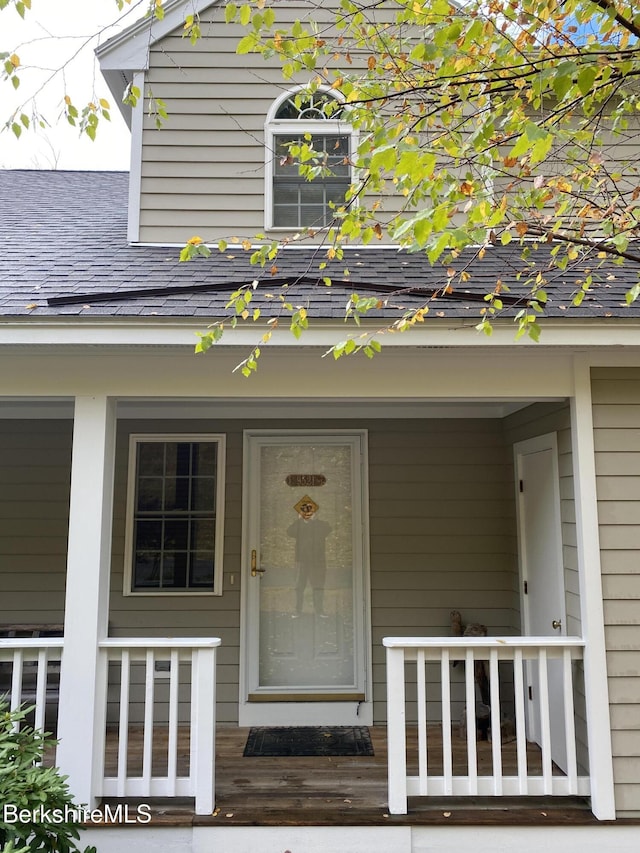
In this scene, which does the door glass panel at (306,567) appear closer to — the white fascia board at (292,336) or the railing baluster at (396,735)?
the railing baluster at (396,735)

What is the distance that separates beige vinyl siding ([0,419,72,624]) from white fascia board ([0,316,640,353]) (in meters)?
2.02

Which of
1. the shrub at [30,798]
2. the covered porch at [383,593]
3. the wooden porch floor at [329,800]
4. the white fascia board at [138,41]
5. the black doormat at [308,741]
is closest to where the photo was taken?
the shrub at [30,798]

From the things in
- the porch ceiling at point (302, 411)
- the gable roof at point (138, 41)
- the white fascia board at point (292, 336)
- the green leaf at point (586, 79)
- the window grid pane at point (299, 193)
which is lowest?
the porch ceiling at point (302, 411)

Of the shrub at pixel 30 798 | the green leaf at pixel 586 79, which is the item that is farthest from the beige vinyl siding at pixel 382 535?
the green leaf at pixel 586 79

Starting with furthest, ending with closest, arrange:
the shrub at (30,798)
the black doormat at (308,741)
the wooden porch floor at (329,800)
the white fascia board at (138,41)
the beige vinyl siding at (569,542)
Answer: the white fascia board at (138,41)
the black doormat at (308,741)
the beige vinyl siding at (569,542)
the wooden porch floor at (329,800)
the shrub at (30,798)

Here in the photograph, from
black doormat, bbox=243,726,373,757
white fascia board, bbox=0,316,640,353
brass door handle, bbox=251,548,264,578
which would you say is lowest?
black doormat, bbox=243,726,373,757

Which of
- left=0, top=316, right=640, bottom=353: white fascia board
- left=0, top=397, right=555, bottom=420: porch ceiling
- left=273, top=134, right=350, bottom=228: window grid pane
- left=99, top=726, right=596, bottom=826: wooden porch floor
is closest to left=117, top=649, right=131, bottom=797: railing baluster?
left=99, top=726, right=596, bottom=826: wooden porch floor

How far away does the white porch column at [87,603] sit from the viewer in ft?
10.4

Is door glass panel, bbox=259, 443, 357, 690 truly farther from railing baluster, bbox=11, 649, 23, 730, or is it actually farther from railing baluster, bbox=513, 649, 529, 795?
railing baluster, bbox=11, 649, 23, 730

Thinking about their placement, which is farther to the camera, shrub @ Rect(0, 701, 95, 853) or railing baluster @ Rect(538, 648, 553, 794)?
railing baluster @ Rect(538, 648, 553, 794)

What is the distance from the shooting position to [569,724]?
328 centimetres

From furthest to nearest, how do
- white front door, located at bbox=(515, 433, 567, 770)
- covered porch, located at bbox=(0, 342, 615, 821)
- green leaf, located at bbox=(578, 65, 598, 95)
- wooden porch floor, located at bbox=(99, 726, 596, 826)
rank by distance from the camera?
white front door, located at bbox=(515, 433, 567, 770) < covered porch, located at bbox=(0, 342, 615, 821) < wooden porch floor, located at bbox=(99, 726, 596, 826) < green leaf, located at bbox=(578, 65, 598, 95)

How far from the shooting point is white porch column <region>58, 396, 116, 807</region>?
10.4 ft

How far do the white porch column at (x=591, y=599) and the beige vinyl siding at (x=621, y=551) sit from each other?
0.04 metres
